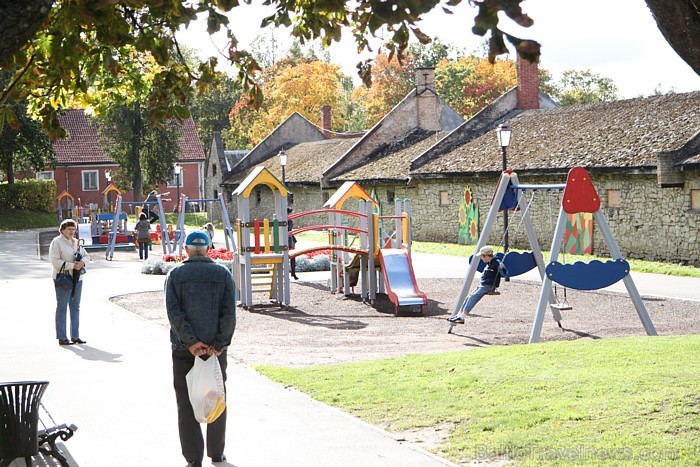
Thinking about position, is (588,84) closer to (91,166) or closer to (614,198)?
(91,166)

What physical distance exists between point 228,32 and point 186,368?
3.26m

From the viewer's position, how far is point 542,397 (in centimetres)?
947

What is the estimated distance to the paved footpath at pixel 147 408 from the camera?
8062 millimetres

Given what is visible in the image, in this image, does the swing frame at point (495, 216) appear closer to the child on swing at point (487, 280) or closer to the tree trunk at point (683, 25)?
the child on swing at point (487, 280)

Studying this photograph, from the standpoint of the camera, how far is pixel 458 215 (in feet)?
126

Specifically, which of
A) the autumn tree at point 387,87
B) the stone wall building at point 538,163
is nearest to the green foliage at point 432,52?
the autumn tree at point 387,87

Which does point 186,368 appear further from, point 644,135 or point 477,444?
point 644,135

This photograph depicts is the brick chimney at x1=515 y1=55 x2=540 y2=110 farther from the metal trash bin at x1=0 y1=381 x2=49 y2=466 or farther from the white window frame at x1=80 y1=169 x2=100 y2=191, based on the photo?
the white window frame at x1=80 y1=169 x2=100 y2=191

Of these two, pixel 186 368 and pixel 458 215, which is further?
pixel 458 215

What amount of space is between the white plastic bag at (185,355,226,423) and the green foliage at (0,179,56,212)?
60.7 m

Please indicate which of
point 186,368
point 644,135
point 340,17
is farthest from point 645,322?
point 644,135

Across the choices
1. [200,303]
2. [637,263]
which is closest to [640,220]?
[637,263]

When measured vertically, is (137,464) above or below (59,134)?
below

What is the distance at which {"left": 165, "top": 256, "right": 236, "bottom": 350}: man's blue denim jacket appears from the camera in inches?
308
